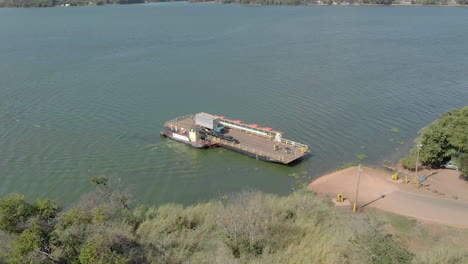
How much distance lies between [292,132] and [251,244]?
2980 cm

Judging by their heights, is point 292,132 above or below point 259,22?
below

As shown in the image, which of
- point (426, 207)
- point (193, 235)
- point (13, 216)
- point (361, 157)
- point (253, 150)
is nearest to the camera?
point (13, 216)

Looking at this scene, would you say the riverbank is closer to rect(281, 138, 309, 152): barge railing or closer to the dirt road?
the dirt road

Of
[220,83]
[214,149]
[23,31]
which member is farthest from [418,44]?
[23,31]

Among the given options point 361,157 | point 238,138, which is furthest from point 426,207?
point 238,138

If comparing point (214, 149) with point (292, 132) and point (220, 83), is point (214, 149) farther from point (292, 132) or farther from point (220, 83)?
point (220, 83)

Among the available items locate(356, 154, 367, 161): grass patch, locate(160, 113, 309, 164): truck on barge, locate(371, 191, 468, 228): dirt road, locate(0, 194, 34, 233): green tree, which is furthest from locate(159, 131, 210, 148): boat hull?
locate(0, 194, 34, 233): green tree

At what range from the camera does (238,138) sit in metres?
47.1

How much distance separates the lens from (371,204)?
33406mm

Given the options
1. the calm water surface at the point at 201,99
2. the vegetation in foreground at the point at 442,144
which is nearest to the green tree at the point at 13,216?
the calm water surface at the point at 201,99

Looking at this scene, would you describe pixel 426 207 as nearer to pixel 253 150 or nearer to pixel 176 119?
pixel 253 150

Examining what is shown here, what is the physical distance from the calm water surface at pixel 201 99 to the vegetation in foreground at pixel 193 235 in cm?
890

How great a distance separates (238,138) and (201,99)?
17.4 m

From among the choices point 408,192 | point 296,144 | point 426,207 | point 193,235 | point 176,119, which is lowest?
point 426,207
